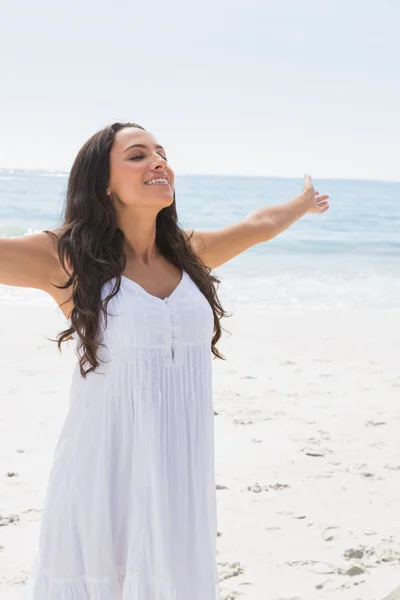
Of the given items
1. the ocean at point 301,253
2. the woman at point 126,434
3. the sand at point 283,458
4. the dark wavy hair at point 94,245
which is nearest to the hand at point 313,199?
the dark wavy hair at point 94,245

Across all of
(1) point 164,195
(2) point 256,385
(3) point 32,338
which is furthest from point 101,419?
(3) point 32,338

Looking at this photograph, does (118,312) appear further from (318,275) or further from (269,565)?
(318,275)

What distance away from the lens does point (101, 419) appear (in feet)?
8.82

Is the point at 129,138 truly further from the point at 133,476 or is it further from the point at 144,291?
the point at 133,476

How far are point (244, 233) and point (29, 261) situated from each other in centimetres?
110

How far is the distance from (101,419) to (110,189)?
80cm

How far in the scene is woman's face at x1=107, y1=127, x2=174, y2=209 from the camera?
2.82 meters

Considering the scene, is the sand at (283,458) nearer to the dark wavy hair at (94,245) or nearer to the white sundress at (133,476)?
the white sundress at (133,476)

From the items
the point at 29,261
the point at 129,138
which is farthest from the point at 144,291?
the point at 129,138

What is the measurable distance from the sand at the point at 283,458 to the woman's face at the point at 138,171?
2111 millimetres

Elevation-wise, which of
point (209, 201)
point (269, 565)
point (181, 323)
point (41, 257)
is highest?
point (209, 201)

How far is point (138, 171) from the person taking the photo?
283 cm

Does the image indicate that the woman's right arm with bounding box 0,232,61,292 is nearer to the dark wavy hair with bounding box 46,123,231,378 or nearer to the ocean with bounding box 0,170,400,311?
the dark wavy hair with bounding box 46,123,231,378

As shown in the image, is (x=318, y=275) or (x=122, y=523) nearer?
(x=122, y=523)
